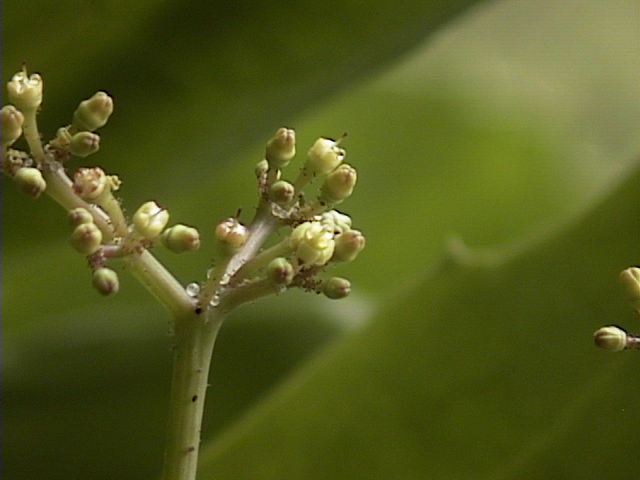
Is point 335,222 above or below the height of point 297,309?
above

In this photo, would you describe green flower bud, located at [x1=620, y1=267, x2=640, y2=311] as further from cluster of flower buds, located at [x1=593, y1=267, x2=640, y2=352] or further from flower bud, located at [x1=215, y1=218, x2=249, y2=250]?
flower bud, located at [x1=215, y1=218, x2=249, y2=250]

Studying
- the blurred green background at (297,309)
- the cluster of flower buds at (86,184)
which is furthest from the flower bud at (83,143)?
the blurred green background at (297,309)

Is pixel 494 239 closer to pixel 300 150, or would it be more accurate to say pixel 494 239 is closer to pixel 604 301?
pixel 300 150

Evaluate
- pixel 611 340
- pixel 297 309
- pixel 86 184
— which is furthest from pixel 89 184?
pixel 297 309

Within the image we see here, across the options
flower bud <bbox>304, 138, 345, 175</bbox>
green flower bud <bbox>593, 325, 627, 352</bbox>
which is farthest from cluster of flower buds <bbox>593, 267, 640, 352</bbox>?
flower bud <bbox>304, 138, 345, 175</bbox>

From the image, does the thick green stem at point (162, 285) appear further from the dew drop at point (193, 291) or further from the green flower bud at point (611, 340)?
the green flower bud at point (611, 340)

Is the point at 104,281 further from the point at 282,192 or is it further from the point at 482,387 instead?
the point at 482,387
